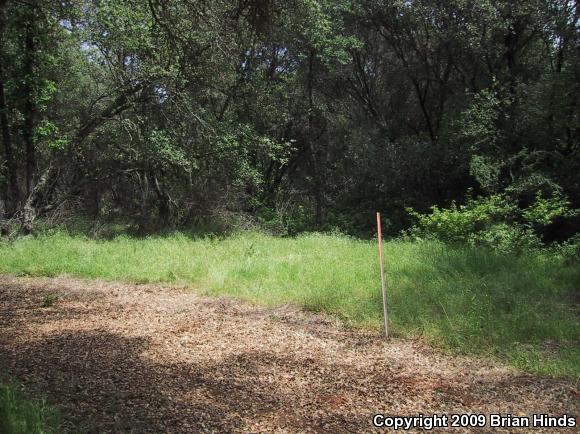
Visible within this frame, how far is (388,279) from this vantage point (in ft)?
26.5

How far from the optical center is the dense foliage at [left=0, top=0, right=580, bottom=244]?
1259cm

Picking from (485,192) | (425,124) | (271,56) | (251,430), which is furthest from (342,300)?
(425,124)

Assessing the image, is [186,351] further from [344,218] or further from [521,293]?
[344,218]

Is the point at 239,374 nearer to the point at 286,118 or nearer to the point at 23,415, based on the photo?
the point at 23,415

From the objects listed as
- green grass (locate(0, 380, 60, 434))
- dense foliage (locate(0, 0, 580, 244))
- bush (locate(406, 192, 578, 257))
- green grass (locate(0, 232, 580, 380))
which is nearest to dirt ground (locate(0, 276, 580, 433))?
green grass (locate(0, 380, 60, 434))

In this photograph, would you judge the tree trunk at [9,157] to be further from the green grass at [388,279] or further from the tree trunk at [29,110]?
the green grass at [388,279]

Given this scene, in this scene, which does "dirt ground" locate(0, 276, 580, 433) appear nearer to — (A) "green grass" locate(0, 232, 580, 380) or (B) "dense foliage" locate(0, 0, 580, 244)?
(A) "green grass" locate(0, 232, 580, 380)

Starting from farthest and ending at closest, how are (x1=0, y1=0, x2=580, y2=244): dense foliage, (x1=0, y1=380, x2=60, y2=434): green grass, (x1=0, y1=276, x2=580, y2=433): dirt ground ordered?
1. (x1=0, y1=0, x2=580, y2=244): dense foliage
2. (x1=0, y1=276, x2=580, y2=433): dirt ground
3. (x1=0, y1=380, x2=60, y2=434): green grass

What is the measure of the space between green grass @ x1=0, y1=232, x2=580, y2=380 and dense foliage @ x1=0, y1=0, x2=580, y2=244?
2.75m

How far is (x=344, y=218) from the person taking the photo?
18234 millimetres

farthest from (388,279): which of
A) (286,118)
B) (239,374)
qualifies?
(286,118)

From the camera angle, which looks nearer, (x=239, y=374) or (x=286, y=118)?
(x=239, y=374)

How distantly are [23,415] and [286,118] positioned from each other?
16474 mm

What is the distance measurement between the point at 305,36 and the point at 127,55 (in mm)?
6236
